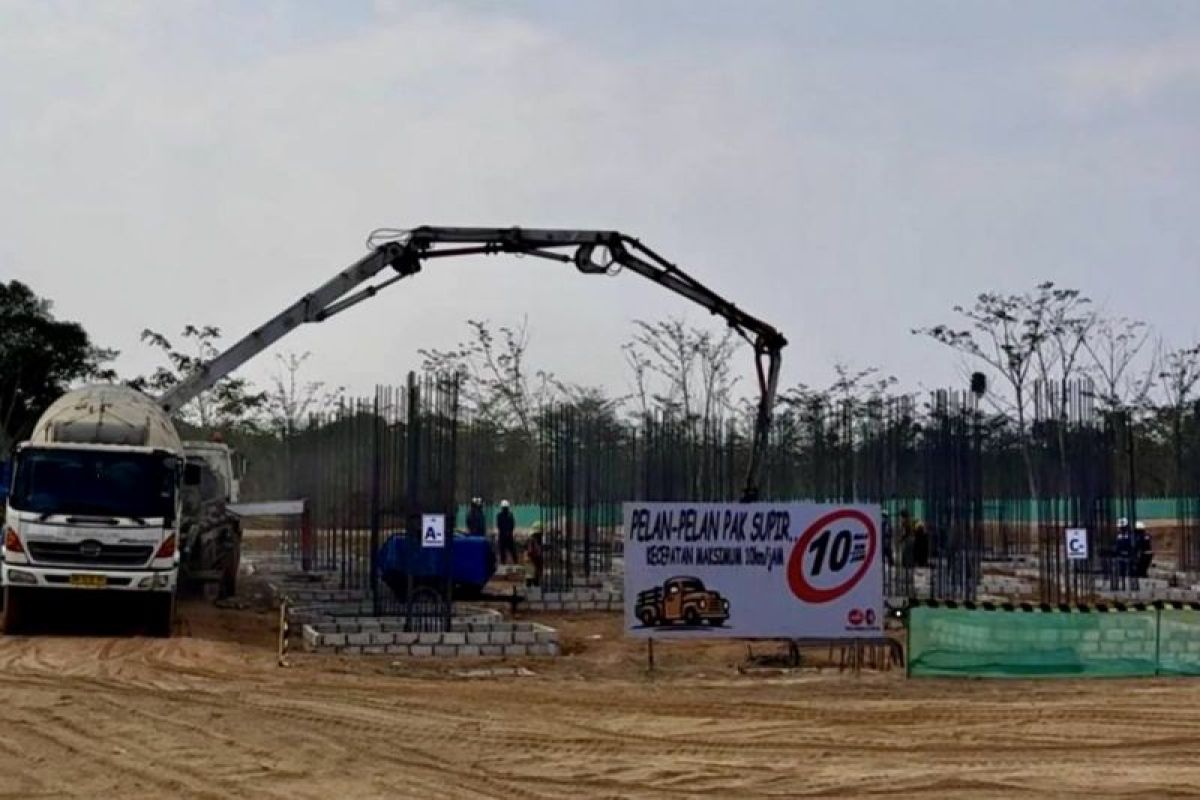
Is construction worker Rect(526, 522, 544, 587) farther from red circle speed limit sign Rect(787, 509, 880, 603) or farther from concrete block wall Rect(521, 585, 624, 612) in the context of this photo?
red circle speed limit sign Rect(787, 509, 880, 603)

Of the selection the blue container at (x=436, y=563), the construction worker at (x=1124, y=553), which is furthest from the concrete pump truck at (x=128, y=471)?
the construction worker at (x=1124, y=553)

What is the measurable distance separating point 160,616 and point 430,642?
3.64 meters

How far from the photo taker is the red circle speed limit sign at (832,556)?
16266 mm

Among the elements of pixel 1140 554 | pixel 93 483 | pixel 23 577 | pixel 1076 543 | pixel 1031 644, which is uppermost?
pixel 93 483

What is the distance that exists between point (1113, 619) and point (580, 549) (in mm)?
12281

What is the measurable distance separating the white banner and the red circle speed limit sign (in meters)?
0.01

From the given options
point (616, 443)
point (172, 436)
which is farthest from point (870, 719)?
point (616, 443)

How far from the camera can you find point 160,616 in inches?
749

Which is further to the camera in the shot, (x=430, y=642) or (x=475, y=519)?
(x=475, y=519)

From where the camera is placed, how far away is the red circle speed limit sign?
16.3 m

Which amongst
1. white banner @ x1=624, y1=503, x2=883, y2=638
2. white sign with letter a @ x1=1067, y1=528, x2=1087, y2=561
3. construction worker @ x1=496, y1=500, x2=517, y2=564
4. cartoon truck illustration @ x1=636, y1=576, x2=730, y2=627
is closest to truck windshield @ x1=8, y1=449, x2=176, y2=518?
white banner @ x1=624, y1=503, x2=883, y2=638

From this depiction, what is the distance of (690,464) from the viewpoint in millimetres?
26656

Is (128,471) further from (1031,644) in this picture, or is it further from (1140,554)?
(1140,554)

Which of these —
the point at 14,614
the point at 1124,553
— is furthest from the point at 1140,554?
the point at 14,614
